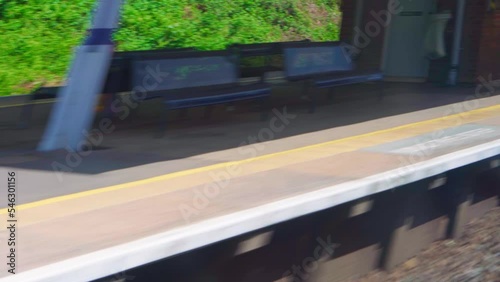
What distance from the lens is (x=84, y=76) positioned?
320 inches

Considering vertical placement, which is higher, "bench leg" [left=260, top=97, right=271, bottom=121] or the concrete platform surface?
the concrete platform surface

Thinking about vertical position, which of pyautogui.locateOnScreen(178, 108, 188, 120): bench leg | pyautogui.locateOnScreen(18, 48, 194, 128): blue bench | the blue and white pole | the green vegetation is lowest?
the green vegetation

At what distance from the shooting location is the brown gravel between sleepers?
6.54m

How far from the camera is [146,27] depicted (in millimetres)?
17172

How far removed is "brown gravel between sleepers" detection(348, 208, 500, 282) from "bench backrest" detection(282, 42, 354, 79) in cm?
447

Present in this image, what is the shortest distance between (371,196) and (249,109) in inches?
219

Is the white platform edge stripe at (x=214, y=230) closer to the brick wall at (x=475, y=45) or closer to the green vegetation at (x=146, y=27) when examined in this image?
the brick wall at (x=475, y=45)

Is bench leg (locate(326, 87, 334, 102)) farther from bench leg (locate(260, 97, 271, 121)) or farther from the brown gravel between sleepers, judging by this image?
the brown gravel between sleepers

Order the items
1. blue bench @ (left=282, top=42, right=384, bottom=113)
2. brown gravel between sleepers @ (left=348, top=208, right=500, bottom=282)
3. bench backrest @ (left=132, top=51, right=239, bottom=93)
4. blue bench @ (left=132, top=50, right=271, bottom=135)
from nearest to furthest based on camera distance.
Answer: brown gravel between sleepers @ (left=348, top=208, right=500, bottom=282) → blue bench @ (left=132, top=50, right=271, bottom=135) → bench backrest @ (left=132, top=51, right=239, bottom=93) → blue bench @ (left=282, top=42, right=384, bottom=113)

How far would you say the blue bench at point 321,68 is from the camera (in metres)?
11.4

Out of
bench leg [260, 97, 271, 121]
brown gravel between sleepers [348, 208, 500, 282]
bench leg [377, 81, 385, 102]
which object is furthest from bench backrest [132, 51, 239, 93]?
brown gravel between sleepers [348, 208, 500, 282]

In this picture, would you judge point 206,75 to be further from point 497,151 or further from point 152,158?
point 497,151

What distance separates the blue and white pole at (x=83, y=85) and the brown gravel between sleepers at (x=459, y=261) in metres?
3.36

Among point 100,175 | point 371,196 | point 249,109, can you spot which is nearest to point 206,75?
point 249,109
